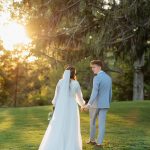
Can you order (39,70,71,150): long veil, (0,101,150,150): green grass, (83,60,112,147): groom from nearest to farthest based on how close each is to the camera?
(39,70,71,150): long veil, (83,60,112,147): groom, (0,101,150,150): green grass

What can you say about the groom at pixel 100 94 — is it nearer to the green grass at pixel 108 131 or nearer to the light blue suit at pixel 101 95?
the light blue suit at pixel 101 95

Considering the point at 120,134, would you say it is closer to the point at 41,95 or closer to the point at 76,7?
the point at 76,7

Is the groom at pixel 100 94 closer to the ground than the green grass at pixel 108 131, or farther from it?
farther from it

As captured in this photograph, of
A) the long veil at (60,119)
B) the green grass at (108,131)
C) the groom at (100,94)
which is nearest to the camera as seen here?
the long veil at (60,119)

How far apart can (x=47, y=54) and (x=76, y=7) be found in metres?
4.99

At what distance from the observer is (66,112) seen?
10883mm

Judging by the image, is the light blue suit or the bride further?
the light blue suit

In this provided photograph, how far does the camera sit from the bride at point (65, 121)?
1062 centimetres

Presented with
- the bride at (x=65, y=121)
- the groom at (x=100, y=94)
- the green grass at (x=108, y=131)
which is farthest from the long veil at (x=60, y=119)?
the green grass at (x=108, y=131)

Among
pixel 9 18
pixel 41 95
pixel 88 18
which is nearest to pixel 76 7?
pixel 88 18

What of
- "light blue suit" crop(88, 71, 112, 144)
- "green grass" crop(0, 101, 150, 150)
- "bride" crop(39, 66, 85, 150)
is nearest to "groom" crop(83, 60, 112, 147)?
"light blue suit" crop(88, 71, 112, 144)

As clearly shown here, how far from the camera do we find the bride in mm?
10625

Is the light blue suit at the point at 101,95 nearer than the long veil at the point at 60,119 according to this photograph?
No

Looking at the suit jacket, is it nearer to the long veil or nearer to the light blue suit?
the light blue suit
